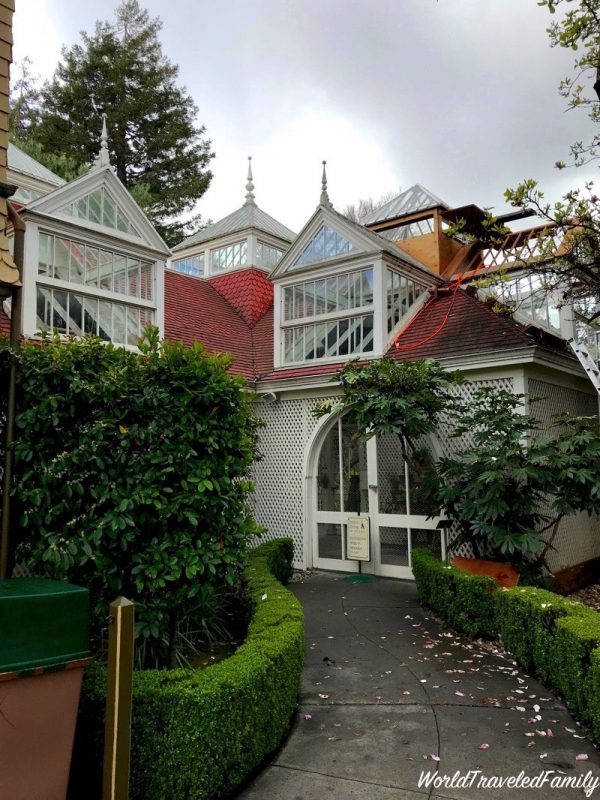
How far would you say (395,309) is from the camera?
9500 millimetres

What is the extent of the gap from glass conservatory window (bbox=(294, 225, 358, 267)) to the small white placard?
4766 millimetres

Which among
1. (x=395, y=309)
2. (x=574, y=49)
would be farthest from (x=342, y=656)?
(x=574, y=49)

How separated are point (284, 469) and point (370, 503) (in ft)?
6.07

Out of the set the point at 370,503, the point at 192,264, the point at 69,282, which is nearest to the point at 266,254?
the point at 192,264

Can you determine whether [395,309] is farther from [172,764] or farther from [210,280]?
[172,764]

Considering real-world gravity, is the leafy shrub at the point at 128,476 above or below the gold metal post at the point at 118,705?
above

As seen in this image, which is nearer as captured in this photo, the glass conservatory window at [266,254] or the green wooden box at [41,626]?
the green wooden box at [41,626]

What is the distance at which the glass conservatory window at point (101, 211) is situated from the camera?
7984 millimetres

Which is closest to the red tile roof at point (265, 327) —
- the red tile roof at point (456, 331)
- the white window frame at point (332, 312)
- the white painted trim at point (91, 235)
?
the red tile roof at point (456, 331)

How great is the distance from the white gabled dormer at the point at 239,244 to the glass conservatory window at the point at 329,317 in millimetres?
3385

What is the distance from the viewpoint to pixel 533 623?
15.4 ft

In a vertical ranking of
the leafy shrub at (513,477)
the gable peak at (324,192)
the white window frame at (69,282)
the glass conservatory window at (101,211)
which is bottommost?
the leafy shrub at (513,477)

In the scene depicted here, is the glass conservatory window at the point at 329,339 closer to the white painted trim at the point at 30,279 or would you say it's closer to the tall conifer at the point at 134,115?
the white painted trim at the point at 30,279

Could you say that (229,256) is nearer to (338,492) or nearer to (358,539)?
(338,492)
